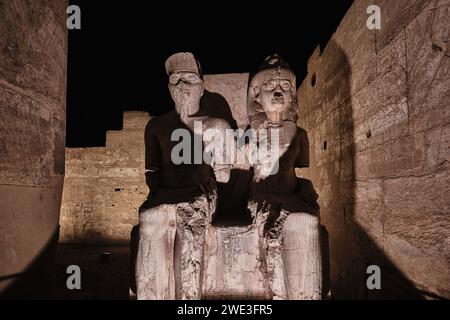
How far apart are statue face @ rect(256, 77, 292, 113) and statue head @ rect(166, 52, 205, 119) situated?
0.57 meters

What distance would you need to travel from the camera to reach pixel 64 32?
2.94m

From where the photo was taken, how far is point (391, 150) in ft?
8.21

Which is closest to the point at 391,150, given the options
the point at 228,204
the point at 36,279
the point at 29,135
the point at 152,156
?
the point at 228,204

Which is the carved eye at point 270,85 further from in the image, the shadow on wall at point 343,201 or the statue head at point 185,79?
the shadow on wall at point 343,201

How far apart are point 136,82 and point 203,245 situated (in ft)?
42.8

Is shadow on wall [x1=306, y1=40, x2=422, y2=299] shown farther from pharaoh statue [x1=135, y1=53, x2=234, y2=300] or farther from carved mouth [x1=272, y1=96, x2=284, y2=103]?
pharaoh statue [x1=135, y1=53, x2=234, y2=300]

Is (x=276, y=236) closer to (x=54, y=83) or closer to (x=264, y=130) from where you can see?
(x=264, y=130)

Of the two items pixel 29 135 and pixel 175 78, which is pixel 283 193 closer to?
pixel 175 78

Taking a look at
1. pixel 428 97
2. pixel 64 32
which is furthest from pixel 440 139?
pixel 64 32

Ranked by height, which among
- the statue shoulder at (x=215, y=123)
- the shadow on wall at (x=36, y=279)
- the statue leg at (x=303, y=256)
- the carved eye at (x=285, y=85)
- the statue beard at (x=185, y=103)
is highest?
the carved eye at (x=285, y=85)

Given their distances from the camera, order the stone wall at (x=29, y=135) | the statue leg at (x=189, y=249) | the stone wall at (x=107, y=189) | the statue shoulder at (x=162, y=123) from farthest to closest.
Answer: the stone wall at (x=107, y=189), the statue shoulder at (x=162, y=123), the stone wall at (x=29, y=135), the statue leg at (x=189, y=249)

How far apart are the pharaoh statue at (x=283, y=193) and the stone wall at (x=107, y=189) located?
21.1ft

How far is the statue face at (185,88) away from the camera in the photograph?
234 centimetres

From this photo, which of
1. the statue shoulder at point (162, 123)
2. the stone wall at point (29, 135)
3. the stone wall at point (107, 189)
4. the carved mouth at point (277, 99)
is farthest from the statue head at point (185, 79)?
the stone wall at point (107, 189)
